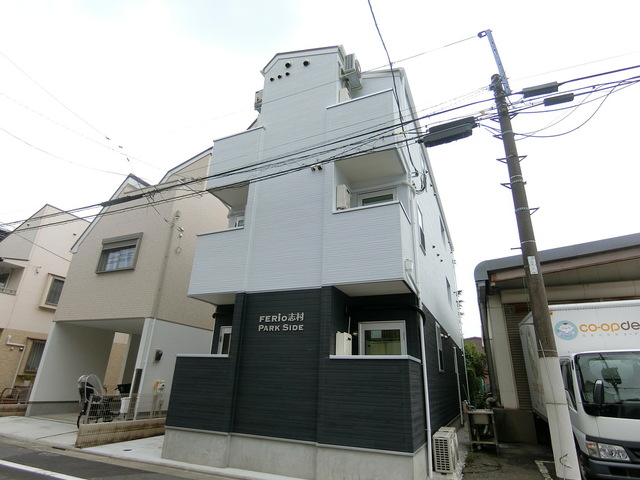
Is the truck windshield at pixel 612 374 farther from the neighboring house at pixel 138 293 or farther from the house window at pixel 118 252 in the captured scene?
the house window at pixel 118 252

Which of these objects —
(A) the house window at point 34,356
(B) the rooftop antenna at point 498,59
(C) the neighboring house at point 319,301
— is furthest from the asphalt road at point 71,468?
(A) the house window at point 34,356

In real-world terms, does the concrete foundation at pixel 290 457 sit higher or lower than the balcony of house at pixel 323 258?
lower

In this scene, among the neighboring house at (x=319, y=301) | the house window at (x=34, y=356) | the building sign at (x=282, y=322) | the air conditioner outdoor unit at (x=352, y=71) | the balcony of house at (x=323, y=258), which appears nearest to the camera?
the neighboring house at (x=319, y=301)

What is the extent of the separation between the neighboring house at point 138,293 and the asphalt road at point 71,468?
299 cm

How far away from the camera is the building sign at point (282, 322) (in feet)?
24.5

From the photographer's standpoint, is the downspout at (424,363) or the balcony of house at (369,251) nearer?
the downspout at (424,363)

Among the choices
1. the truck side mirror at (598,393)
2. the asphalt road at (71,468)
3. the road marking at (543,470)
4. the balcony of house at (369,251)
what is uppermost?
the balcony of house at (369,251)

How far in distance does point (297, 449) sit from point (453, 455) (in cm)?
306

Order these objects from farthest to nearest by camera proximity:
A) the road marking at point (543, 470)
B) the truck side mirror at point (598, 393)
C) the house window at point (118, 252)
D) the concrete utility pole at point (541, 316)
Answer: the house window at point (118, 252)
the road marking at point (543, 470)
the truck side mirror at point (598, 393)
the concrete utility pole at point (541, 316)

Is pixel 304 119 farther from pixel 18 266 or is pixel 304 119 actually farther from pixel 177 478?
pixel 18 266

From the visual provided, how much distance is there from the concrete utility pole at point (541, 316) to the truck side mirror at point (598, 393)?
102cm

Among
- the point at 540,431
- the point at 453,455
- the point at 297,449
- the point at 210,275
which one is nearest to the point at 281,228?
the point at 210,275

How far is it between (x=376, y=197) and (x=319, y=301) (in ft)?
10.5

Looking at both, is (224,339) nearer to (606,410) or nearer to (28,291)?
(606,410)
